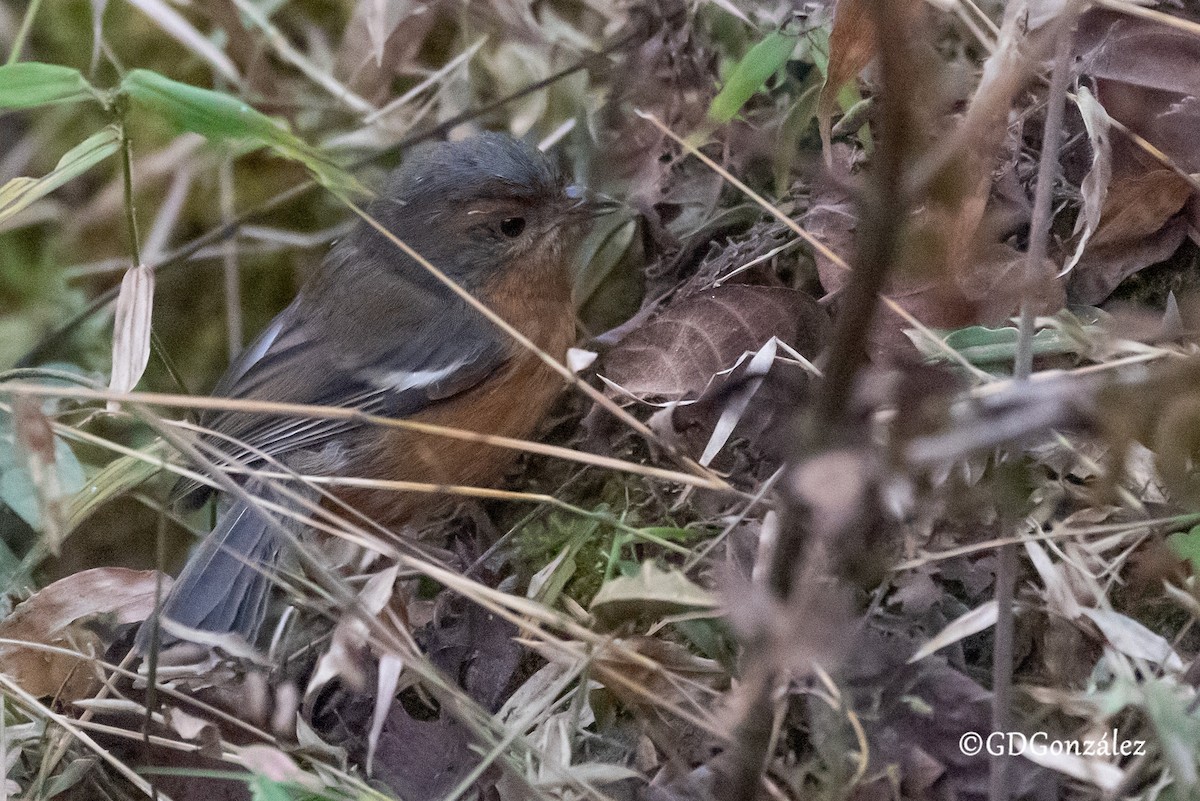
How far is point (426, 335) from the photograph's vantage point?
312 cm

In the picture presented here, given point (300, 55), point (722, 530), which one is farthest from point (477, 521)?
point (300, 55)

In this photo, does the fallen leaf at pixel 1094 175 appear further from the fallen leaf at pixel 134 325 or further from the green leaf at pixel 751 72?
the fallen leaf at pixel 134 325

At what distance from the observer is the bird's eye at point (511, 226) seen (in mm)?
3256

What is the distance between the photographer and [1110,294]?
234 centimetres

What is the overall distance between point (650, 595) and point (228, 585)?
112 centimetres

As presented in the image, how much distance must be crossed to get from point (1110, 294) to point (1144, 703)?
1.22 metres

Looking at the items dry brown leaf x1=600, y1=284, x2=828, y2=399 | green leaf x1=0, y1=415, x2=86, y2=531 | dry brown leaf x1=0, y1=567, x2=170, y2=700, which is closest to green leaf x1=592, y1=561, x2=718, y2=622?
dry brown leaf x1=600, y1=284, x2=828, y2=399

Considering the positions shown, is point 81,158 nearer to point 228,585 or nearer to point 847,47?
point 228,585

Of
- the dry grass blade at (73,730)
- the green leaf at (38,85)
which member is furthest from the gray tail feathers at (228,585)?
the green leaf at (38,85)

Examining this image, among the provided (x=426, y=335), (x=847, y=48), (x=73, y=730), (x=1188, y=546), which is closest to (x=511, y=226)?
(x=426, y=335)

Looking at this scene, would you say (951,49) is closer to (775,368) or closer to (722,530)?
(775,368)

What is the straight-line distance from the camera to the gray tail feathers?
2492 mm

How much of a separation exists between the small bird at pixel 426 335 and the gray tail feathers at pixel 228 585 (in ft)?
0.25

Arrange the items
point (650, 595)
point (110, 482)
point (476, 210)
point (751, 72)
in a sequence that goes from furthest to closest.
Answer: point (476, 210) < point (110, 482) < point (751, 72) < point (650, 595)
